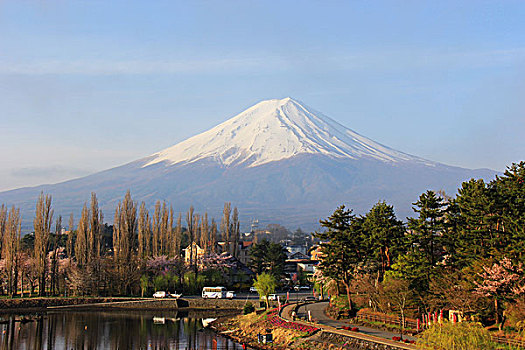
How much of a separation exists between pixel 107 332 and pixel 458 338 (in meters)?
34.7

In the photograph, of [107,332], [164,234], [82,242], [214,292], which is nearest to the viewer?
[107,332]

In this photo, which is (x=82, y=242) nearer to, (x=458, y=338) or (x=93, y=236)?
(x=93, y=236)

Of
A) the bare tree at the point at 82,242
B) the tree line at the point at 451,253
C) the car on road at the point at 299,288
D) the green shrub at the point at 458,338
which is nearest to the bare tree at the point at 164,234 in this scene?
the bare tree at the point at 82,242

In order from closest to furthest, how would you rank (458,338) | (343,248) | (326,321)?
1. (458,338)
2. (326,321)
3. (343,248)

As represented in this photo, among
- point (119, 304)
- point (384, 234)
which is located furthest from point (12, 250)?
point (384, 234)

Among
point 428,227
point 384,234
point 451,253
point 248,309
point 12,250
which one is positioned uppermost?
point 428,227

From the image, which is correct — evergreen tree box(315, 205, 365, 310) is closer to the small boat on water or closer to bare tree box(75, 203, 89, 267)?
the small boat on water

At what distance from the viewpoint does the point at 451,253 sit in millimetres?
43594

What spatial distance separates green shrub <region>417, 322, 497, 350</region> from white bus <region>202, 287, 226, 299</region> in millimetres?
48007

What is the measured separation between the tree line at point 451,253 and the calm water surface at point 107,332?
1341cm

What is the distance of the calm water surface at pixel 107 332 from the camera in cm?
4959

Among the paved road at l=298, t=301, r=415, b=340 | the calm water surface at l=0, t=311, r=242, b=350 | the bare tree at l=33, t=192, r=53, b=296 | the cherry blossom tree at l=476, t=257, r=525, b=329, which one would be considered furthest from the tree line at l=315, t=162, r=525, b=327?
the bare tree at l=33, t=192, r=53, b=296

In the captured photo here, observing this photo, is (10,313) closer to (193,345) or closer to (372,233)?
(193,345)

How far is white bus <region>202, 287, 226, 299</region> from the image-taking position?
78800 mm
